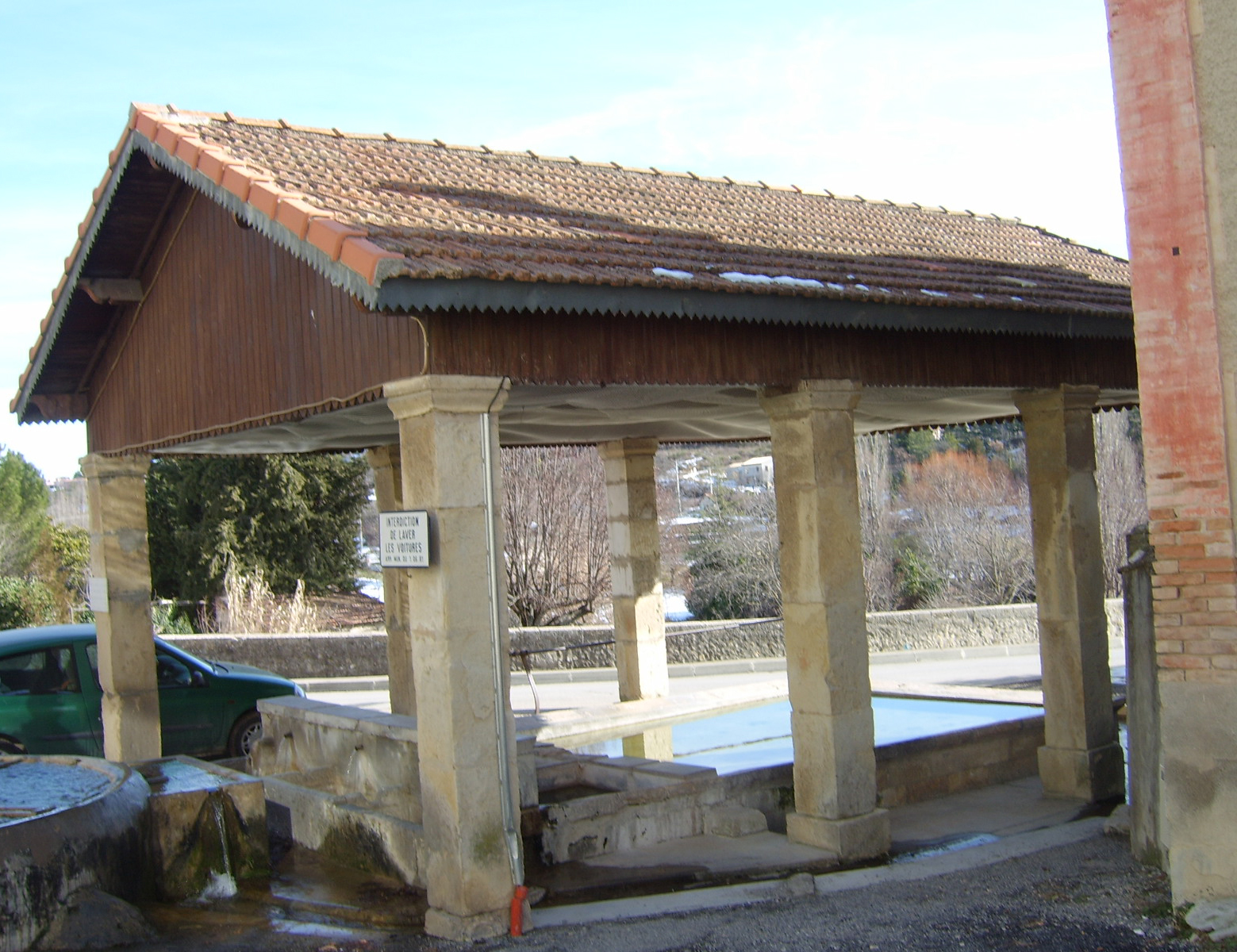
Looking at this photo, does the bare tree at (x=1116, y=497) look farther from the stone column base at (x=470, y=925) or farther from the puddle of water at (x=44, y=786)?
the puddle of water at (x=44, y=786)

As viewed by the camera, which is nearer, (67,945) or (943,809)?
(67,945)

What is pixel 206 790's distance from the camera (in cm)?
763

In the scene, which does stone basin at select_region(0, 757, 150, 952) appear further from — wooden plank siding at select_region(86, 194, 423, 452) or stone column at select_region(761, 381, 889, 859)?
stone column at select_region(761, 381, 889, 859)

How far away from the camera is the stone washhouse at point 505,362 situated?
657cm

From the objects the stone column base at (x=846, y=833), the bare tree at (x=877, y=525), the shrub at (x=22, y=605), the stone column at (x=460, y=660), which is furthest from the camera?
the bare tree at (x=877, y=525)

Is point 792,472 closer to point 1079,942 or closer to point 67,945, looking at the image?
point 1079,942

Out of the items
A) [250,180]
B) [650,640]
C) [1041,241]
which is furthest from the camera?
[650,640]

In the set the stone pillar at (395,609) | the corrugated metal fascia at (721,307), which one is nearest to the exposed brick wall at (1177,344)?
the corrugated metal fascia at (721,307)

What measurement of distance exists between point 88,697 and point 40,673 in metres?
0.51

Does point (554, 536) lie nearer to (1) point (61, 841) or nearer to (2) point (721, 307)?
(2) point (721, 307)

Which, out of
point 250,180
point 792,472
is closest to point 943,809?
point 792,472

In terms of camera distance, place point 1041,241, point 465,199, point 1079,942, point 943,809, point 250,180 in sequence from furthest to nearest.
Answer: point 1041,241 → point 943,809 → point 465,199 → point 250,180 → point 1079,942

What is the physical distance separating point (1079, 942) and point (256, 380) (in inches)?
249

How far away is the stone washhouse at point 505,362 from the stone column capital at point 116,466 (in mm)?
31
